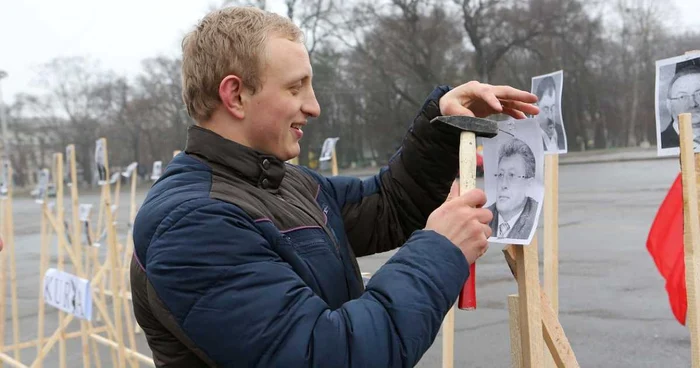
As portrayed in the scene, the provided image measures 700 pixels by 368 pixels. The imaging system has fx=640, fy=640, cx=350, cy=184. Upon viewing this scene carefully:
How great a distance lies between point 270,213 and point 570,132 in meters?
29.2

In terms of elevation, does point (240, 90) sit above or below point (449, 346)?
above

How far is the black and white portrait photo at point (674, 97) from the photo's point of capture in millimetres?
1661

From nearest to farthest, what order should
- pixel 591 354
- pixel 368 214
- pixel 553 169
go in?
pixel 368 214 < pixel 553 169 < pixel 591 354

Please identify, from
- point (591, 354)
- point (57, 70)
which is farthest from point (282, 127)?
point (57, 70)

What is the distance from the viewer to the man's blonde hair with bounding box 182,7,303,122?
1.22 metres

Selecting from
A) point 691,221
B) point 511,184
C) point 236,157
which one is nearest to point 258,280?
point 236,157

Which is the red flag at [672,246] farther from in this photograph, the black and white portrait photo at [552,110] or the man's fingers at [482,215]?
the man's fingers at [482,215]

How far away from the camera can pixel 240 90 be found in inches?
49.0

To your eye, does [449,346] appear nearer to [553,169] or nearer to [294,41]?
[553,169]

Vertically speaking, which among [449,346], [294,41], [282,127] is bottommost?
[449,346]

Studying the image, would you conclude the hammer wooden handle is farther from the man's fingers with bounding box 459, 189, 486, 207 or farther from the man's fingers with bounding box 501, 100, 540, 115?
the man's fingers with bounding box 501, 100, 540, 115

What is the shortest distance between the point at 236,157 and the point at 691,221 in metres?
1.10

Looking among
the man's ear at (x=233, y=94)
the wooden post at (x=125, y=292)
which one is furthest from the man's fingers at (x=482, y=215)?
the wooden post at (x=125, y=292)

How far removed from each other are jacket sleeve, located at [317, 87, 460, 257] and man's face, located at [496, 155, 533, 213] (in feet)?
0.58
